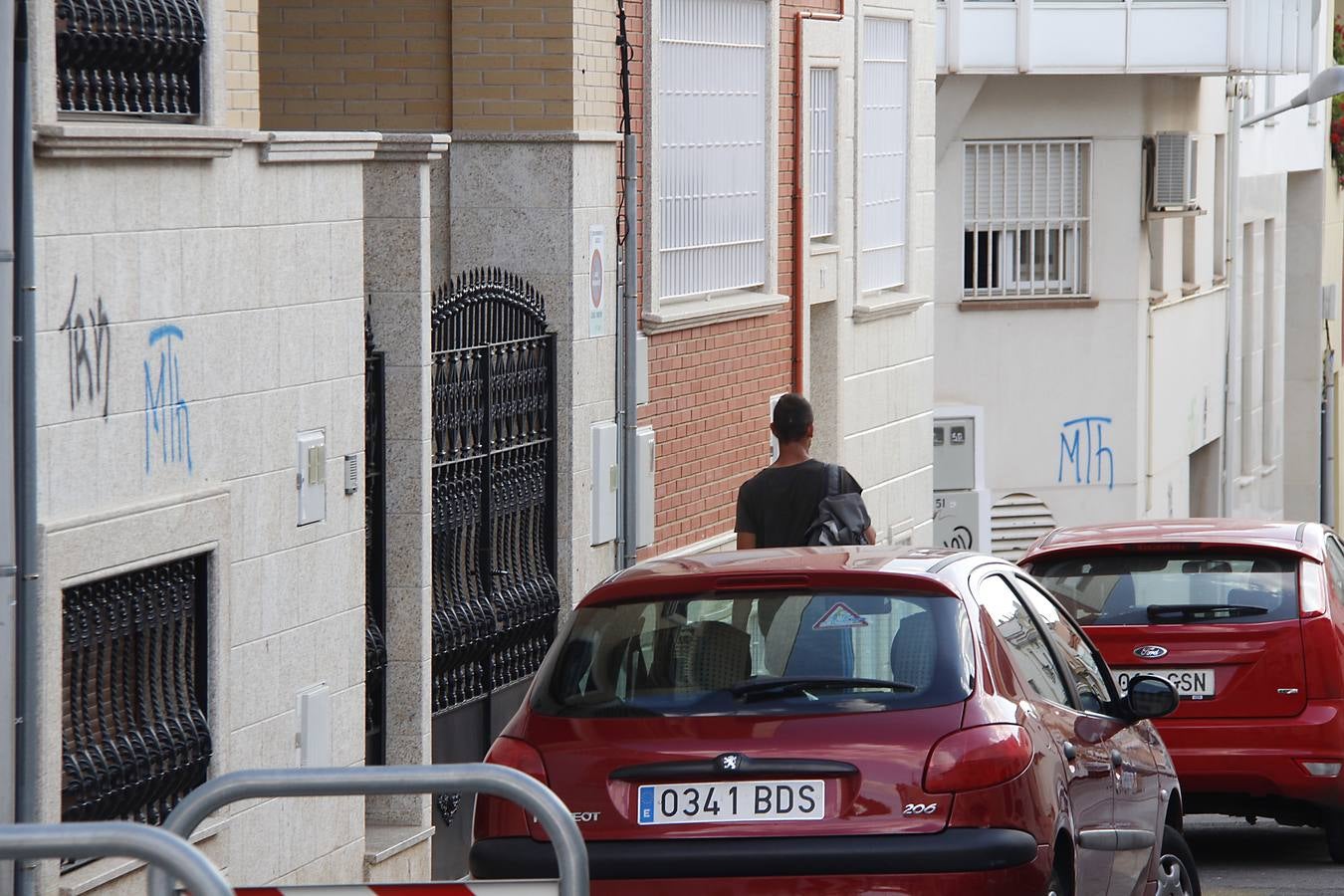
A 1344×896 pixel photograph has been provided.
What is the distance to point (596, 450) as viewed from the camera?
13.0 meters

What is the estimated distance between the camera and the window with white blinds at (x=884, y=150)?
18.7 meters

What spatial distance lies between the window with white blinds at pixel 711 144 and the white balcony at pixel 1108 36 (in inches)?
457

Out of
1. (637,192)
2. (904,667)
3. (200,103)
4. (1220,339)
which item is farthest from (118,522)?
(1220,339)

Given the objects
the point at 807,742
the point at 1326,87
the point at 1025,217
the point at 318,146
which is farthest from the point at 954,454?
the point at 807,742

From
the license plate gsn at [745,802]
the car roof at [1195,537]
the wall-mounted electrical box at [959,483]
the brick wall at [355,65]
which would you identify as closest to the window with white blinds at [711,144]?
the brick wall at [355,65]

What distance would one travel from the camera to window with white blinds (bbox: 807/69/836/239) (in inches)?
686

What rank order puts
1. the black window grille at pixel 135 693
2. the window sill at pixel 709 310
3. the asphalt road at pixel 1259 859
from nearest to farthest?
the black window grille at pixel 135 693, the asphalt road at pixel 1259 859, the window sill at pixel 709 310

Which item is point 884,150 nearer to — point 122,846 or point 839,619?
point 839,619

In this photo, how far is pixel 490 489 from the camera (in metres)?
11.7

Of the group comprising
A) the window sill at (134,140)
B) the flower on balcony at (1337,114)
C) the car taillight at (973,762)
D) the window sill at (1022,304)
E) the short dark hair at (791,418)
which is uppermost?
the flower on balcony at (1337,114)

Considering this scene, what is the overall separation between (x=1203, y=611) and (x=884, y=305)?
27.2 feet

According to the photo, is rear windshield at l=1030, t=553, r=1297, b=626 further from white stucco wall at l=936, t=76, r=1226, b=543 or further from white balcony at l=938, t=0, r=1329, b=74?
→ white stucco wall at l=936, t=76, r=1226, b=543

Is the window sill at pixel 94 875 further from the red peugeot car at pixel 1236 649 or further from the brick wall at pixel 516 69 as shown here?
the brick wall at pixel 516 69

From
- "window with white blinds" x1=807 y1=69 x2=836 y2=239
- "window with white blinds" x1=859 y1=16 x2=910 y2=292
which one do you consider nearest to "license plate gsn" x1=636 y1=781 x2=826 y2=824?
"window with white blinds" x1=807 y1=69 x2=836 y2=239
